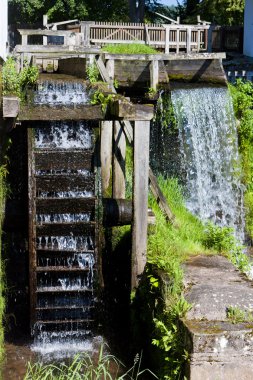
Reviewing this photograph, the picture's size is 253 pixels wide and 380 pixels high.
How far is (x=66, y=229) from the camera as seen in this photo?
969 cm

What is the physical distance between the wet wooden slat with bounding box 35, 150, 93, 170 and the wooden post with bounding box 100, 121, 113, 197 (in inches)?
48.7

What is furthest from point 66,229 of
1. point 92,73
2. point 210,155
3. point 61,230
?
point 210,155

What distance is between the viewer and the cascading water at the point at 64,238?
31.4 ft

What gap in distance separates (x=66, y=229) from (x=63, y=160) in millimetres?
902

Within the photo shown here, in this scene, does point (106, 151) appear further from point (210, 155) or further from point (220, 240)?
point (210, 155)

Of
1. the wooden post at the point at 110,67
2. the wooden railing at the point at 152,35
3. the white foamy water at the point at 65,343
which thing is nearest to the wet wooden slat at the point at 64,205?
the white foamy water at the point at 65,343

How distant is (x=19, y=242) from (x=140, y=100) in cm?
422

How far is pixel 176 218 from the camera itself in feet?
37.7

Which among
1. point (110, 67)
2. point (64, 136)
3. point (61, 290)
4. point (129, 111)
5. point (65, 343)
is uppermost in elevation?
point (110, 67)

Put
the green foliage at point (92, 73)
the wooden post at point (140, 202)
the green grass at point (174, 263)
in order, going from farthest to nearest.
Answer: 1. the green foliage at point (92, 73)
2. the wooden post at point (140, 202)
3. the green grass at point (174, 263)

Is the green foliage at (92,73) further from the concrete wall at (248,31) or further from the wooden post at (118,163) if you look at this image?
the concrete wall at (248,31)

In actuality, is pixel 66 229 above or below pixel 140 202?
below

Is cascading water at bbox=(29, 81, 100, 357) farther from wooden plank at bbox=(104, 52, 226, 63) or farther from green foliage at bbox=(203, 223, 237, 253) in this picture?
wooden plank at bbox=(104, 52, 226, 63)

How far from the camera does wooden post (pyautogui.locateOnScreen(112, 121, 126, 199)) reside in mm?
→ 11039
